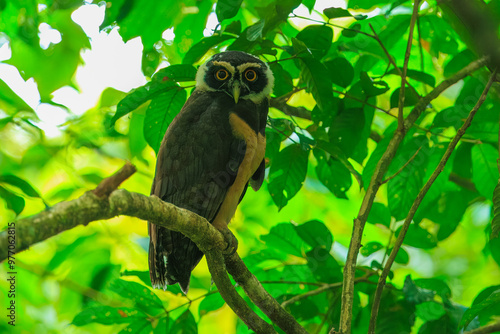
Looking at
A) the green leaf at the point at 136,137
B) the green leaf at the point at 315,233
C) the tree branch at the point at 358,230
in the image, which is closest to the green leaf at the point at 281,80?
the tree branch at the point at 358,230

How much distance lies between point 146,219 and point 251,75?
2.29 metres

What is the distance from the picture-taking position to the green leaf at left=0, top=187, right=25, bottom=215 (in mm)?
2824

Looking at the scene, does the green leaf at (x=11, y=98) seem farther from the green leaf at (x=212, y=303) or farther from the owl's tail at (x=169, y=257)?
the green leaf at (x=212, y=303)

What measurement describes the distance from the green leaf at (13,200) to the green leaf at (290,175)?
5.54 feet

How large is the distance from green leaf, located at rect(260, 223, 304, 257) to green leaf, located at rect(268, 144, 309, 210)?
31 cm

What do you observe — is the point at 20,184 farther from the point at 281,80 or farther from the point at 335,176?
the point at 335,176

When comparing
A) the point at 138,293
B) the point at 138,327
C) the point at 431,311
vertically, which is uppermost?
the point at 431,311

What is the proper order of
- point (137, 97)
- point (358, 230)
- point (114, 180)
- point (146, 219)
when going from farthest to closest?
point (137, 97), point (358, 230), point (146, 219), point (114, 180)

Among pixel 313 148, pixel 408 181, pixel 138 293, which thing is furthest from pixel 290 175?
pixel 138 293

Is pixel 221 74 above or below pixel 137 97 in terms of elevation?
above

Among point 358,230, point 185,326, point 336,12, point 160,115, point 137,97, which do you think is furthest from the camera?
point 160,115

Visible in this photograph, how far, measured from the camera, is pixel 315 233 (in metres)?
3.44

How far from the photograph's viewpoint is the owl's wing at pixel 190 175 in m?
3.58

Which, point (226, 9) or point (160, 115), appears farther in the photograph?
point (160, 115)
